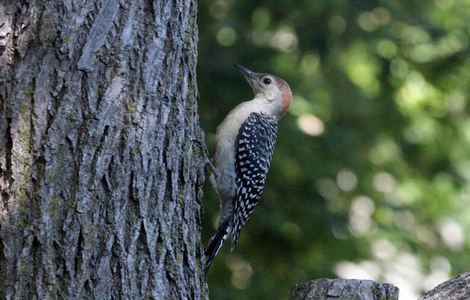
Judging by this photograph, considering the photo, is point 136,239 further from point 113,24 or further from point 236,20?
point 236,20

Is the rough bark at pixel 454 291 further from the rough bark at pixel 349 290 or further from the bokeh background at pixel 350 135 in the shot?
the bokeh background at pixel 350 135

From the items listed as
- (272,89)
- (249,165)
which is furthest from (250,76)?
(249,165)

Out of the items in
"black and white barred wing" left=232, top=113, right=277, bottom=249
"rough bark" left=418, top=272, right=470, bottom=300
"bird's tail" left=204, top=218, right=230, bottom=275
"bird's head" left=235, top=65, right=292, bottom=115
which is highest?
"bird's head" left=235, top=65, right=292, bottom=115

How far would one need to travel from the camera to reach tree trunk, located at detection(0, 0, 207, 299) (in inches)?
159

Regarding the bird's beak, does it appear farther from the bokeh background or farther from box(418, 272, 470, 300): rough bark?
box(418, 272, 470, 300): rough bark

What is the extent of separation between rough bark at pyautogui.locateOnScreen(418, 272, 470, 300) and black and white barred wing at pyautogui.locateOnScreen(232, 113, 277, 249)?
2614 millimetres

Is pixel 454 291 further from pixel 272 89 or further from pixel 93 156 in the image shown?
pixel 272 89

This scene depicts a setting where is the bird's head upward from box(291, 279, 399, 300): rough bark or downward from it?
upward

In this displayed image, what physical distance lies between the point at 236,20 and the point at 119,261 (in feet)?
16.7

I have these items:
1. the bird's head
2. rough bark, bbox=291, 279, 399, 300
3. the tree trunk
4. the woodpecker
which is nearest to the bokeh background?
the bird's head

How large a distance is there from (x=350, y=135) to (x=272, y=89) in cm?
183

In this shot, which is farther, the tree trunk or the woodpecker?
the woodpecker

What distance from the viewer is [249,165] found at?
7066mm

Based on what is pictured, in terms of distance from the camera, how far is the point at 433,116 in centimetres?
1043
